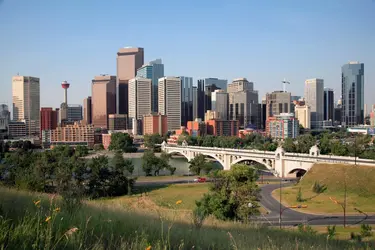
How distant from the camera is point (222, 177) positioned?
600 inches

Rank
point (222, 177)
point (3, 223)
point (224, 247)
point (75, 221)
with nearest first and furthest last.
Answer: point (3, 223)
point (224, 247)
point (75, 221)
point (222, 177)

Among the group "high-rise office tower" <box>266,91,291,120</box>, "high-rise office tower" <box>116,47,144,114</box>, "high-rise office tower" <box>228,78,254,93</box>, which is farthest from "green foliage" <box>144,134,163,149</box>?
"high-rise office tower" <box>116,47,144,114</box>

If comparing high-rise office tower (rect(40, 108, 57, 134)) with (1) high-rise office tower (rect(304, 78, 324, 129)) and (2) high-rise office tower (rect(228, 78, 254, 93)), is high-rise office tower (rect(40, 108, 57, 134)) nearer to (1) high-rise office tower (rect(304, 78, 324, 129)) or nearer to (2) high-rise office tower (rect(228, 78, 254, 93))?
(2) high-rise office tower (rect(228, 78, 254, 93))

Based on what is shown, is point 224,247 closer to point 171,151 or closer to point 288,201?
point 288,201

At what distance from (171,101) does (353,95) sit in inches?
2209

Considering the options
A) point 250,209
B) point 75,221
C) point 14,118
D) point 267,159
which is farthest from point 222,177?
point 14,118

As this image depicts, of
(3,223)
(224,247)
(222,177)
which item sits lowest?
(222,177)

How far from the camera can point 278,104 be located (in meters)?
92.8

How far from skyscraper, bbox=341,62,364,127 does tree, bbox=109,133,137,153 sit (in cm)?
7514

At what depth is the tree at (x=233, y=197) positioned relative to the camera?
1266 centimetres

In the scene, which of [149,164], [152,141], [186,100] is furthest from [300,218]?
[186,100]

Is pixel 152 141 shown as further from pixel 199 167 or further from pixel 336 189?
pixel 336 189

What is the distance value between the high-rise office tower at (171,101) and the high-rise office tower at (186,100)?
1356cm

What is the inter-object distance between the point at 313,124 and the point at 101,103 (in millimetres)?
63560
